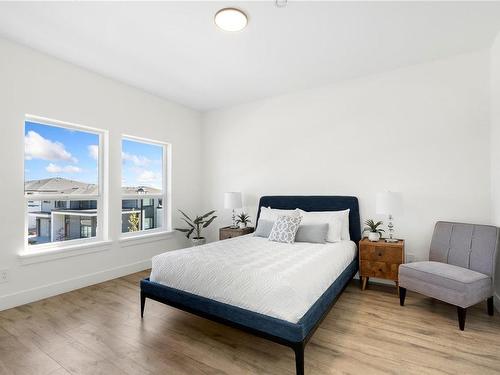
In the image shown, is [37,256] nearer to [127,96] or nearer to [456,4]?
[127,96]

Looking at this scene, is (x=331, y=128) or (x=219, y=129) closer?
(x=331, y=128)

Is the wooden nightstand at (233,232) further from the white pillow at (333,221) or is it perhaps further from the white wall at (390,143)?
the white pillow at (333,221)

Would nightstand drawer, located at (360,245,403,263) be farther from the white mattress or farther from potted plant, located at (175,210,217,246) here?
potted plant, located at (175,210,217,246)

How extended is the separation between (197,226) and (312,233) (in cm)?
240

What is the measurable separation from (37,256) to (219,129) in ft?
11.4

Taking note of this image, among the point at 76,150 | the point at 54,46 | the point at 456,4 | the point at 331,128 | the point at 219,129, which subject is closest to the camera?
the point at 456,4

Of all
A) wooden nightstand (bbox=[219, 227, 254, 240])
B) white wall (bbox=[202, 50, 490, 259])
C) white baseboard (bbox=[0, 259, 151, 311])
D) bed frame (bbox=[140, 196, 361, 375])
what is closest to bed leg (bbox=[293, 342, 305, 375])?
bed frame (bbox=[140, 196, 361, 375])

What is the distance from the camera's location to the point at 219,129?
5258 mm

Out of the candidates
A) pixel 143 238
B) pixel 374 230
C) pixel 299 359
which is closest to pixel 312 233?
pixel 374 230

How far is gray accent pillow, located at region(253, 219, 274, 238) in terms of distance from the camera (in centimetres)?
365

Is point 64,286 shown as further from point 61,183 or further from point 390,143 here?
point 390,143

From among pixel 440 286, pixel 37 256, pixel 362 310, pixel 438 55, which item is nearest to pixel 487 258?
pixel 440 286

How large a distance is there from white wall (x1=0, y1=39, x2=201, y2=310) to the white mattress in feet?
5.18

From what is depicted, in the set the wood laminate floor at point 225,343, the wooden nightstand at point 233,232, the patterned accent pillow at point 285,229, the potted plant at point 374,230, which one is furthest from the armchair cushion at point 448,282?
the wooden nightstand at point 233,232
